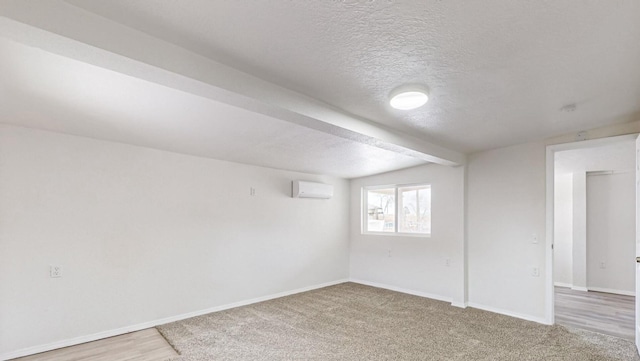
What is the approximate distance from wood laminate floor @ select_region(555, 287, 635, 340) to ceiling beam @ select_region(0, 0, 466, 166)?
386cm

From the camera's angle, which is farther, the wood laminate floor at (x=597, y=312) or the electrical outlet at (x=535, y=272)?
the electrical outlet at (x=535, y=272)

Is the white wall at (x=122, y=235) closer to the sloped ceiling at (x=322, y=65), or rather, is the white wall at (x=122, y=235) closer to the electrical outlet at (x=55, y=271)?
the electrical outlet at (x=55, y=271)

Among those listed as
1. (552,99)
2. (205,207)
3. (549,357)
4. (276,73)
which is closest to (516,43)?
(552,99)

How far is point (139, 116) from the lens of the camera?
2938 millimetres

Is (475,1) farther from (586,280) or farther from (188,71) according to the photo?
(586,280)

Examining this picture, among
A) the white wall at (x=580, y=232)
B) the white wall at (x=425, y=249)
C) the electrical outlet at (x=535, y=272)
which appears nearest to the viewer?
the electrical outlet at (x=535, y=272)

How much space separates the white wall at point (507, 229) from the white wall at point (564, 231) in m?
2.57

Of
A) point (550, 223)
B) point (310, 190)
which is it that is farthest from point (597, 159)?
point (310, 190)

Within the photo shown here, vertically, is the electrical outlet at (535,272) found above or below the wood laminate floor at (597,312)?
above

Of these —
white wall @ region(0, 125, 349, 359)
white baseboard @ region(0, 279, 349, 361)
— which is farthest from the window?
white baseboard @ region(0, 279, 349, 361)

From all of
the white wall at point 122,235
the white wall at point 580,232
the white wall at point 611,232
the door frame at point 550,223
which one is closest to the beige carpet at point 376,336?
the door frame at point 550,223

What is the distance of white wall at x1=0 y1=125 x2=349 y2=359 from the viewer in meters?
3.06

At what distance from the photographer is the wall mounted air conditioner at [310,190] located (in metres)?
5.43

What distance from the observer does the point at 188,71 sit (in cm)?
194
